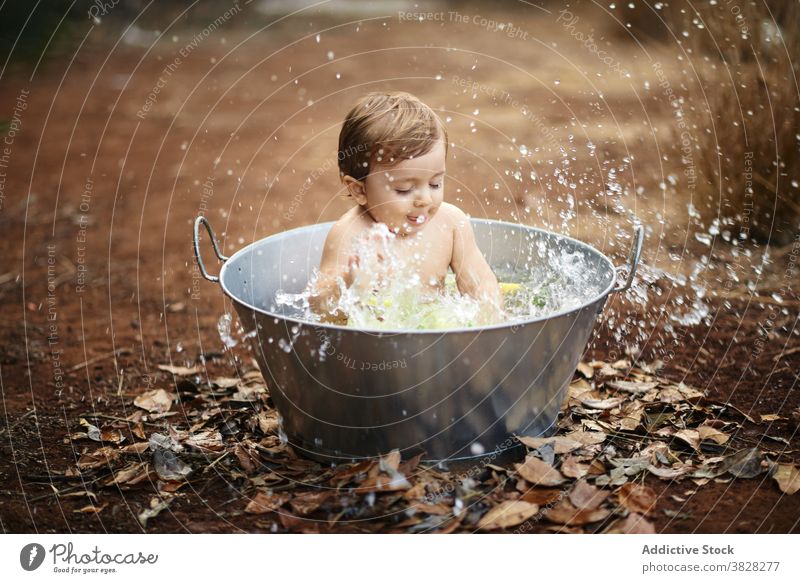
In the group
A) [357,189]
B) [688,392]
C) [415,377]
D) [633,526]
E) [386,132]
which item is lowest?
[633,526]

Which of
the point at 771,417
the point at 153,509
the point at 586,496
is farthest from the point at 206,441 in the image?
the point at 771,417

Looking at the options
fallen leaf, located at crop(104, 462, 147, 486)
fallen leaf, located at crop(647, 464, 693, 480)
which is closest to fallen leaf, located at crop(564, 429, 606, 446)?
fallen leaf, located at crop(647, 464, 693, 480)

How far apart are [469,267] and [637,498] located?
594 mm

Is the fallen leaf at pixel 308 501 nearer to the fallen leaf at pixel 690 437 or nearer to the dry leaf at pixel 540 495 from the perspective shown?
the dry leaf at pixel 540 495

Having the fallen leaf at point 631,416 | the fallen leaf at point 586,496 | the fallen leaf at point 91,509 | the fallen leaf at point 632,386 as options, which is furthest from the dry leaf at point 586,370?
the fallen leaf at point 91,509

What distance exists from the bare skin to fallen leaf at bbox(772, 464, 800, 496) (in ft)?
2.09

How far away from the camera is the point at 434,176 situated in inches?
61.5

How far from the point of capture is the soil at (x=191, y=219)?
153cm

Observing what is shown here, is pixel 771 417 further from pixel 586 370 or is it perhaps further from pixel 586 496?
pixel 586 496

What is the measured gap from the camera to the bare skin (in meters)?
1.56

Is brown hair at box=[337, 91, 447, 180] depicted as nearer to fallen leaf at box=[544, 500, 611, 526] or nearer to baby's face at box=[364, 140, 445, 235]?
baby's face at box=[364, 140, 445, 235]

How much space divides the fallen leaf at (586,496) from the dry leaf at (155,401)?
0.98 metres

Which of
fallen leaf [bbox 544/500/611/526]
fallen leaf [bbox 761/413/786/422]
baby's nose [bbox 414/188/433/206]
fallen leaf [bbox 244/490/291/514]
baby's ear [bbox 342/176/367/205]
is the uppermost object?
baby's ear [bbox 342/176/367/205]

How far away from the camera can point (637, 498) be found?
143cm
